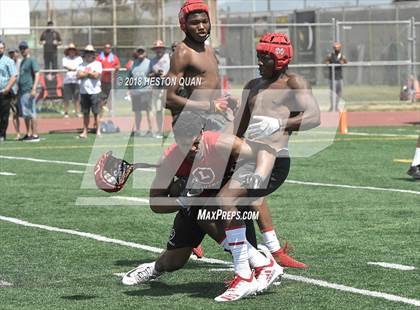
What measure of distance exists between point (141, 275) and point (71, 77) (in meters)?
19.2

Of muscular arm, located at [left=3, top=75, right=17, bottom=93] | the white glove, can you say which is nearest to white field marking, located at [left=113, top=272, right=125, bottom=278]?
the white glove

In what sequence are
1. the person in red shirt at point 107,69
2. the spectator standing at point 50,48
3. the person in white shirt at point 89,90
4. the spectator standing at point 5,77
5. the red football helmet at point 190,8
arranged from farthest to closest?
the spectator standing at point 50,48
the person in red shirt at point 107,69
the person in white shirt at point 89,90
the spectator standing at point 5,77
the red football helmet at point 190,8

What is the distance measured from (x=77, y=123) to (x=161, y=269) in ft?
64.5

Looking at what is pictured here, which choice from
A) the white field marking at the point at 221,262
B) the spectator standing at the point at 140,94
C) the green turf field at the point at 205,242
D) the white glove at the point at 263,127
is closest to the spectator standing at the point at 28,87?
the spectator standing at the point at 140,94

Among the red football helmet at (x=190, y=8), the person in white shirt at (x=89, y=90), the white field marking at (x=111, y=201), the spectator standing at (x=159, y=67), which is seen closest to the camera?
the red football helmet at (x=190, y=8)

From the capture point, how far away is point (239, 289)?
716cm

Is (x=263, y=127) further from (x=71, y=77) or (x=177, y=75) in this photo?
(x=71, y=77)

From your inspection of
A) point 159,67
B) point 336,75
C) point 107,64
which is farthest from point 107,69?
point 336,75

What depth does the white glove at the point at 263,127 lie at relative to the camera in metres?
7.25

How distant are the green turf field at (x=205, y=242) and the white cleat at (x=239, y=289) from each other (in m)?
0.07

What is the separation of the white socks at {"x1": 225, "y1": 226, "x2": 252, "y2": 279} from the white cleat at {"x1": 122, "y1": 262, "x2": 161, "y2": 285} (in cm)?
81

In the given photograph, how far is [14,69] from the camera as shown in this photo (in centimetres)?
2131

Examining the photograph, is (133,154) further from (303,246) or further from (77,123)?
(303,246)

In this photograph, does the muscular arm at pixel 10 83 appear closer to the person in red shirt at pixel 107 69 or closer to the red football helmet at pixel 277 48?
the person in red shirt at pixel 107 69
